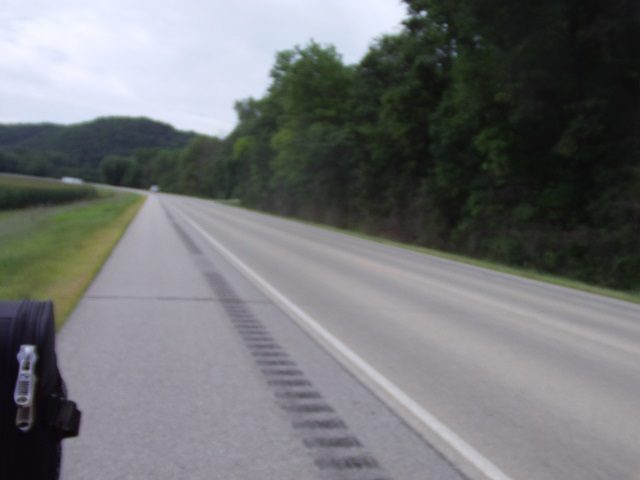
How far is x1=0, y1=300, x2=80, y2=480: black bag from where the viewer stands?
2.84 meters

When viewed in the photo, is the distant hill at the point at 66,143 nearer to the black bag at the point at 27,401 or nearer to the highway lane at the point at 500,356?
the highway lane at the point at 500,356

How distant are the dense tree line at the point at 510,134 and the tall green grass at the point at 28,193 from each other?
22.3m

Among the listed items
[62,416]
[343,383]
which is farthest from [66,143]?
[62,416]

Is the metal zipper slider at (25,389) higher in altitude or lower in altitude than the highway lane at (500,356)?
higher

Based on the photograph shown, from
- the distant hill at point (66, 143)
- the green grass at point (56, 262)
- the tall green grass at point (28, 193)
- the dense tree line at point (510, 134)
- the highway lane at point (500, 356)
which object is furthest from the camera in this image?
the tall green grass at point (28, 193)

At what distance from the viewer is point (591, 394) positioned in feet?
20.9

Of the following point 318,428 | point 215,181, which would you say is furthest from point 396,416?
point 215,181

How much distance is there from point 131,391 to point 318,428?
1730 mm

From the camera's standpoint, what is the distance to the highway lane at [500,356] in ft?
16.0

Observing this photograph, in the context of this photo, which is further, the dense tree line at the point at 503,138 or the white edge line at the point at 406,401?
the dense tree line at the point at 503,138

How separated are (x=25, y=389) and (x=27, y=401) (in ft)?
0.16

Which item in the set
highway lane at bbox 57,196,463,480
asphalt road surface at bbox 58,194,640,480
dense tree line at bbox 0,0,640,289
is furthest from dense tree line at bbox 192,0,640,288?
highway lane at bbox 57,196,463,480

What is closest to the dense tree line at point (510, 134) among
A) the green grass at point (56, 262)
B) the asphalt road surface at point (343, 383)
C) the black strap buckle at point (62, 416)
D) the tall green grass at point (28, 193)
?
the asphalt road surface at point (343, 383)

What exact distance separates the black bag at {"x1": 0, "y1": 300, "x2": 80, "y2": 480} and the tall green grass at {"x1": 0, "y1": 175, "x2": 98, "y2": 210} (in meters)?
40.8
